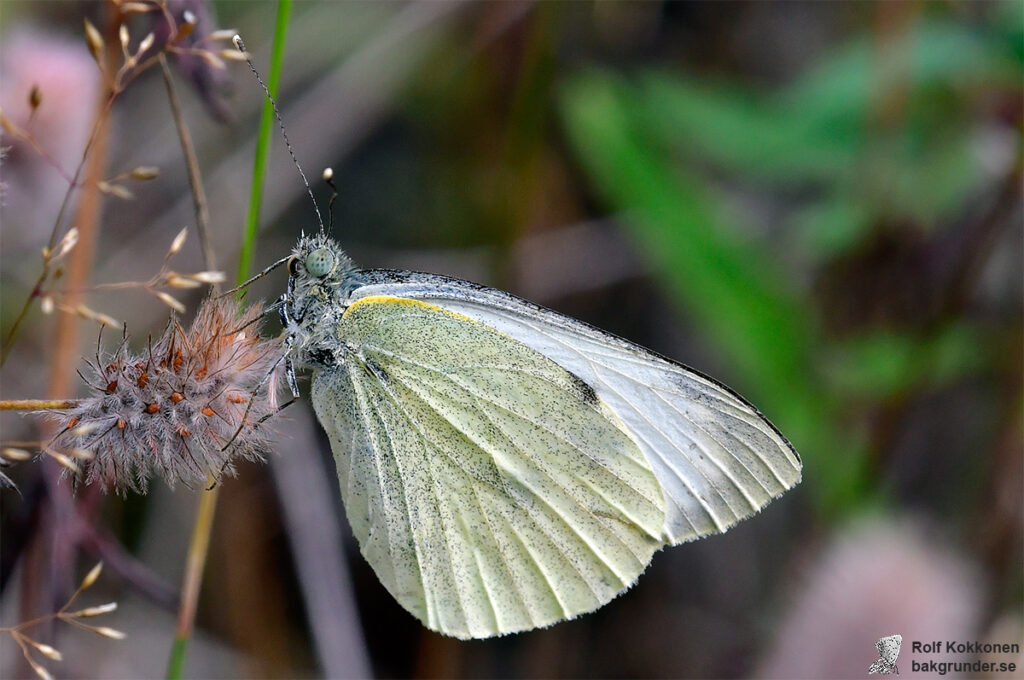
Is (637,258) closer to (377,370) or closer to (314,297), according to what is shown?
(377,370)

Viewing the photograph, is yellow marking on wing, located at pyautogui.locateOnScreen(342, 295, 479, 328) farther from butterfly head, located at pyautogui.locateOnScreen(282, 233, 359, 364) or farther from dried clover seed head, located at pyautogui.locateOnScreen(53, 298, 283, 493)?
dried clover seed head, located at pyautogui.locateOnScreen(53, 298, 283, 493)

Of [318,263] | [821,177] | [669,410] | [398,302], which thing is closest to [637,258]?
[821,177]

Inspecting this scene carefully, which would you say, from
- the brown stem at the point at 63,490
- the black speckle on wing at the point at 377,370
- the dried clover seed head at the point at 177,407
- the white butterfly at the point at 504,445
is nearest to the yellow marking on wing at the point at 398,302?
the white butterfly at the point at 504,445

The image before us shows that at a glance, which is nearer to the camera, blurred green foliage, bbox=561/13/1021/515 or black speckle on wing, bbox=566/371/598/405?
black speckle on wing, bbox=566/371/598/405

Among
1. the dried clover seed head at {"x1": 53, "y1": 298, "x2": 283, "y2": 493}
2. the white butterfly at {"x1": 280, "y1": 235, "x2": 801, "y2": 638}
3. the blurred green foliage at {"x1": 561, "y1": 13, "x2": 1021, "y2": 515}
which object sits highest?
the blurred green foliage at {"x1": 561, "y1": 13, "x2": 1021, "y2": 515}

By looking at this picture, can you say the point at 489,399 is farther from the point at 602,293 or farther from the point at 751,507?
the point at 602,293

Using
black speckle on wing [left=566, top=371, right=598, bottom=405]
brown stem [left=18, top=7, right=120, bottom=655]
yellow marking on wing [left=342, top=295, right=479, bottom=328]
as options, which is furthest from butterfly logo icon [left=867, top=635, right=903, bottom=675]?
brown stem [left=18, top=7, right=120, bottom=655]

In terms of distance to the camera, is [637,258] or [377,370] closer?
[377,370]
